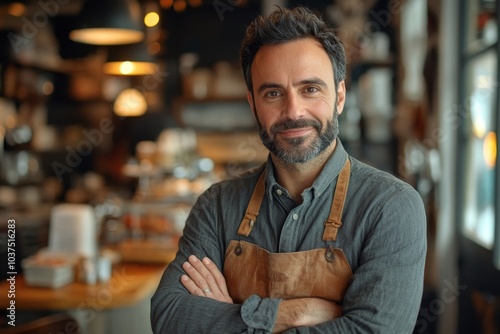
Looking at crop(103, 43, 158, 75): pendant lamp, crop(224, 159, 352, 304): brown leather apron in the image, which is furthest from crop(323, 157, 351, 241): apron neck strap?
crop(103, 43, 158, 75): pendant lamp

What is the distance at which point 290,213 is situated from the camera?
6.45 ft

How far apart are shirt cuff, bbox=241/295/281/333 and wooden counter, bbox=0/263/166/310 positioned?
196 centimetres

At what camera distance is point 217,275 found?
2039mm

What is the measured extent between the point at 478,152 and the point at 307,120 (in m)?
2.94

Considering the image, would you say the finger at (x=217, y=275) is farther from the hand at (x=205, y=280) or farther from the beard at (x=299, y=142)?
the beard at (x=299, y=142)

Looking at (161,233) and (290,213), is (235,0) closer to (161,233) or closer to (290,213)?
(161,233)

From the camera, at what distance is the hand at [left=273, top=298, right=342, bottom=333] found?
73.0 inches

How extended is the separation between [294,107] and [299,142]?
0.32 feet

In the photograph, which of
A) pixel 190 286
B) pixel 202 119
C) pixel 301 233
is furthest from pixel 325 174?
pixel 202 119

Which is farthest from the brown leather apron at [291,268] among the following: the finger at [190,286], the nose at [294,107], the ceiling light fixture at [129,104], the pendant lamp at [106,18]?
the ceiling light fixture at [129,104]

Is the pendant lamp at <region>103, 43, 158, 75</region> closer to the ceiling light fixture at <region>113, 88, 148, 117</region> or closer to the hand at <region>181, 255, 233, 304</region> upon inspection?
the ceiling light fixture at <region>113, 88, 148, 117</region>

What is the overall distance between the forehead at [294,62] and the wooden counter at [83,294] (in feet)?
6.98

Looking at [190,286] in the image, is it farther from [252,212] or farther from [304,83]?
[304,83]

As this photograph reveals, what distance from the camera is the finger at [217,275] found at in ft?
6.66
